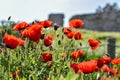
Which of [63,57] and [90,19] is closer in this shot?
[63,57]

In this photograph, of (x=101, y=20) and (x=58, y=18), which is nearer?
(x=58, y=18)

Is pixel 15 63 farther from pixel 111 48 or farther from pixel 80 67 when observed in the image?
pixel 111 48

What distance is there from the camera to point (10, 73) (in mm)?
5387

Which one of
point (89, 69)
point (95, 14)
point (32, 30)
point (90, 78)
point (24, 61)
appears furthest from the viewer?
point (95, 14)

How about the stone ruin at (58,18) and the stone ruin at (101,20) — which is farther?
the stone ruin at (101,20)

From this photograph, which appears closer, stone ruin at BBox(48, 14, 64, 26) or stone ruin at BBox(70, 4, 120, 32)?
stone ruin at BBox(48, 14, 64, 26)

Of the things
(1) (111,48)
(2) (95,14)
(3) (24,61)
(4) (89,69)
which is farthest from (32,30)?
(2) (95,14)

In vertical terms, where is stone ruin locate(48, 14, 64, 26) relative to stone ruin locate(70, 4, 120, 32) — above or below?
above

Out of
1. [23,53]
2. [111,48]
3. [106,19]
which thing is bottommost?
[106,19]

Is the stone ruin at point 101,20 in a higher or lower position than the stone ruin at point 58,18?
lower

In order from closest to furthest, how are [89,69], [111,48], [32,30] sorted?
[89,69]
[32,30]
[111,48]

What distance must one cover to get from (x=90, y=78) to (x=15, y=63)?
93cm

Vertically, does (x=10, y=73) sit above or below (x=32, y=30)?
below

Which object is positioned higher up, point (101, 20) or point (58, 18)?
point (58, 18)
